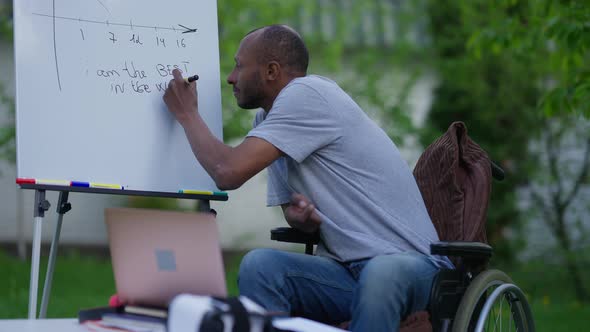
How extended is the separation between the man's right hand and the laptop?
705mm

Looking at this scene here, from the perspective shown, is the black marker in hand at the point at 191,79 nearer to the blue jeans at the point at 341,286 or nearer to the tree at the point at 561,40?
the blue jeans at the point at 341,286

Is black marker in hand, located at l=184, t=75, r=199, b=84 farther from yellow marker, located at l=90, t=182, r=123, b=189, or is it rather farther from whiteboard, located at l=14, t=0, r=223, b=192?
yellow marker, located at l=90, t=182, r=123, b=189

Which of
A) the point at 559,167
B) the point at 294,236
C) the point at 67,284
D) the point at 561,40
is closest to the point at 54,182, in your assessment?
the point at 294,236

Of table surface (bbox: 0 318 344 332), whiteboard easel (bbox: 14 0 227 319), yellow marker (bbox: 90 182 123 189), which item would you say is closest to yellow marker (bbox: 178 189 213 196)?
whiteboard easel (bbox: 14 0 227 319)

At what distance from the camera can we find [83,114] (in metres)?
3.16

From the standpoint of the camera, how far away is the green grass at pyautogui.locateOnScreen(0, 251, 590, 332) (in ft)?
18.2

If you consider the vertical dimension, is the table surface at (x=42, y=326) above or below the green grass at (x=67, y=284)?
above

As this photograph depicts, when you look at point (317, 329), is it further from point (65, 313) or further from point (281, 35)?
point (65, 313)

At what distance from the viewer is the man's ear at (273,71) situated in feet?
10.4

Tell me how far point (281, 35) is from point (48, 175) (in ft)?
3.03

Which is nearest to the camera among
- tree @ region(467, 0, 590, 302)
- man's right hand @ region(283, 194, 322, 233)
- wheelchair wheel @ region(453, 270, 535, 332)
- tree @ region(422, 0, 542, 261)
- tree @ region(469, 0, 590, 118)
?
wheelchair wheel @ region(453, 270, 535, 332)

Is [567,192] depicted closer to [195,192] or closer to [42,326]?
[195,192]

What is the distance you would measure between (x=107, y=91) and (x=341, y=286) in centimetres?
107

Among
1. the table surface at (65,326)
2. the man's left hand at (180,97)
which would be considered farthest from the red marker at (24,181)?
the table surface at (65,326)
